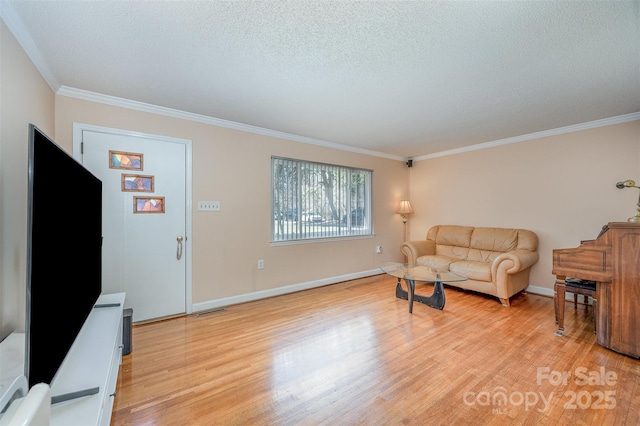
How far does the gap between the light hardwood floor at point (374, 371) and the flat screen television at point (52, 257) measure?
2.67ft

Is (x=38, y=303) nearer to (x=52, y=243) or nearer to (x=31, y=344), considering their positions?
(x=31, y=344)

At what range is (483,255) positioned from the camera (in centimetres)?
405

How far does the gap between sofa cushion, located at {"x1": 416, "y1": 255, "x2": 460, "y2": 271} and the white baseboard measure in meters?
1.02

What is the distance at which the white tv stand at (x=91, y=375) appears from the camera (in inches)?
41.4

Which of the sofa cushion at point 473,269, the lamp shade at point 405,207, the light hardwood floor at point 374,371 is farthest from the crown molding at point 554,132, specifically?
the light hardwood floor at point 374,371

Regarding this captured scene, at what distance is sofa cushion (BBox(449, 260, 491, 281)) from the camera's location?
3.48 meters

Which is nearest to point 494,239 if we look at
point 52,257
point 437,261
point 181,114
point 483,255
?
point 483,255

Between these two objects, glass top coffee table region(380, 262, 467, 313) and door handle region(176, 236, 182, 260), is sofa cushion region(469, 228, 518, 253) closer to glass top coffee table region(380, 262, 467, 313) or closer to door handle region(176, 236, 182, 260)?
glass top coffee table region(380, 262, 467, 313)

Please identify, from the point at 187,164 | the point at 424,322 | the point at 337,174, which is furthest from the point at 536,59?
the point at 187,164

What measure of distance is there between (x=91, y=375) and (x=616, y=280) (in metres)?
3.69

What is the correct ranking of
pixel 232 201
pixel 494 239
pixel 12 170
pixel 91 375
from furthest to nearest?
pixel 494 239 → pixel 232 201 → pixel 12 170 → pixel 91 375

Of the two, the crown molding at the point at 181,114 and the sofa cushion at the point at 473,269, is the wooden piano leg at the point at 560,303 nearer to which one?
the sofa cushion at the point at 473,269

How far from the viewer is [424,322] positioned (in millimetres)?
2824

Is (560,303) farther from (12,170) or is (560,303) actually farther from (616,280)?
(12,170)
